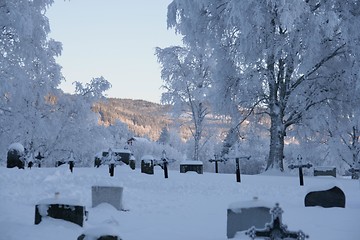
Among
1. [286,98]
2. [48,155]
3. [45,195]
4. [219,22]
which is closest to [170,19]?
[219,22]

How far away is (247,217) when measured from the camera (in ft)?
20.5

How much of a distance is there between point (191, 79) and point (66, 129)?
9.44 m

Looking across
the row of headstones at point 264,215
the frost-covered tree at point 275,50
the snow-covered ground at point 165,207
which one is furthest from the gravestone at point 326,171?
the row of headstones at point 264,215

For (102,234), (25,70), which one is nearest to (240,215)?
(102,234)

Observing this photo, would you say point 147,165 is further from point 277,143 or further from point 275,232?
point 275,232

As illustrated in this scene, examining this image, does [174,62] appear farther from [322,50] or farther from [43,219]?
[43,219]

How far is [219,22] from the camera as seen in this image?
733 inches

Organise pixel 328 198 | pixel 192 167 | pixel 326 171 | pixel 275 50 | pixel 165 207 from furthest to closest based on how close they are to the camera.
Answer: pixel 326 171, pixel 192 167, pixel 275 50, pixel 165 207, pixel 328 198

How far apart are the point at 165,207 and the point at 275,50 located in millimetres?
9246

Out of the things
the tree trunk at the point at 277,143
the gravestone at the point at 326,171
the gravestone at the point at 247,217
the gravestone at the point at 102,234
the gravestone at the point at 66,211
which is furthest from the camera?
the gravestone at the point at 326,171

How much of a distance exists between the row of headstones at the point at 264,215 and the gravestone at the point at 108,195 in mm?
3923

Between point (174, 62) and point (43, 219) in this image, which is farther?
point (174, 62)

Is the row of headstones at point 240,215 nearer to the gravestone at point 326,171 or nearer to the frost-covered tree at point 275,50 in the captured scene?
the frost-covered tree at point 275,50

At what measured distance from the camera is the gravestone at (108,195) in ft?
31.5
